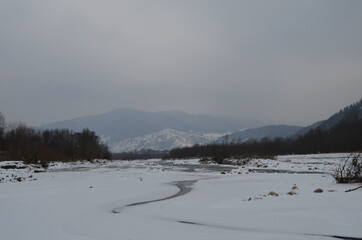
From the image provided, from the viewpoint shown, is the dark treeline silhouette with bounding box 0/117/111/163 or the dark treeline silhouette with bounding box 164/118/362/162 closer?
the dark treeline silhouette with bounding box 0/117/111/163

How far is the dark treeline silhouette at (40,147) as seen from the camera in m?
51.4

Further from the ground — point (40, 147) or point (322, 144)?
point (40, 147)

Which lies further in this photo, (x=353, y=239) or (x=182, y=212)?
(x=182, y=212)

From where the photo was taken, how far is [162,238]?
17.5 ft

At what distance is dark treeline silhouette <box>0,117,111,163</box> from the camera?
51397mm

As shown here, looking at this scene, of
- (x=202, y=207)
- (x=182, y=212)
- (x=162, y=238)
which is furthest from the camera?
(x=202, y=207)

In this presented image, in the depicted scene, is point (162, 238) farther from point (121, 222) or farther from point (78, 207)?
point (78, 207)

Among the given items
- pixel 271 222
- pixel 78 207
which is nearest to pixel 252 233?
pixel 271 222

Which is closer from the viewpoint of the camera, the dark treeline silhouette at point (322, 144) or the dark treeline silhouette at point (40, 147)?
the dark treeline silhouette at point (40, 147)

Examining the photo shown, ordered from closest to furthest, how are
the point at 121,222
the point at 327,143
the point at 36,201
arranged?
the point at 121,222
the point at 36,201
the point at 327,143

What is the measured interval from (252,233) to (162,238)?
170 cm

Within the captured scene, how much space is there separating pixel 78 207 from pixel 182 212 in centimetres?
339

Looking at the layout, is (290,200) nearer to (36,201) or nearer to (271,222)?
(271,222)

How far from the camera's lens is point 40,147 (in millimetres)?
67938
